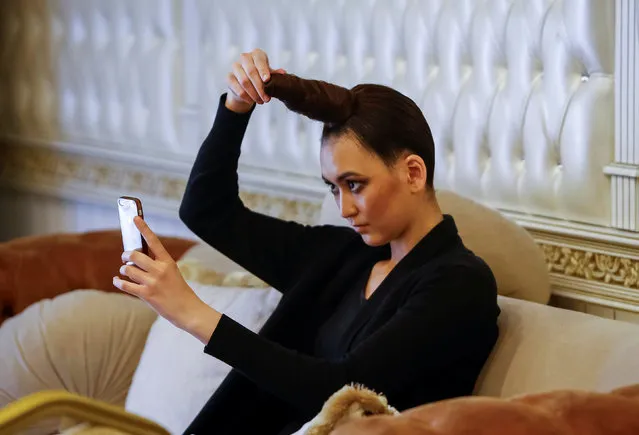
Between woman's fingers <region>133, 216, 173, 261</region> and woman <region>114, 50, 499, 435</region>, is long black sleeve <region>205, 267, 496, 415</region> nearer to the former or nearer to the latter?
woman <region>114, 50, 499, 435</region>

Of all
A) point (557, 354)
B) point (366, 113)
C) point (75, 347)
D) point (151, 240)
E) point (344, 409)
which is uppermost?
point (366, 113)

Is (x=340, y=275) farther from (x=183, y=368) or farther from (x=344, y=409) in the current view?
(x=344, y=409)

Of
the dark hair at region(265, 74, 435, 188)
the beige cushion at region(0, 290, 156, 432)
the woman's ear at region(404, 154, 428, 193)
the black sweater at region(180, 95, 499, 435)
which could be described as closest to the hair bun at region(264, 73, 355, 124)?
the dark hair at region(265, 74, 435, 188)

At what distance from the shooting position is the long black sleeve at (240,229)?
1969 millimetres

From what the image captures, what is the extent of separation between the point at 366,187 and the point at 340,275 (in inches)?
10.0

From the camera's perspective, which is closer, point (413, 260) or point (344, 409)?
point (344, 409)

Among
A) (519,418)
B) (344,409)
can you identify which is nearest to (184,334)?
(344,409)

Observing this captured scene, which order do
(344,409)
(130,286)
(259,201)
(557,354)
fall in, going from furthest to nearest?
(259,201)
(557,354)
(130,286)
(344,409)

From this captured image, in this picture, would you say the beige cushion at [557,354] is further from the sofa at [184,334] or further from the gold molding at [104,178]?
the gold molding at [104,178]

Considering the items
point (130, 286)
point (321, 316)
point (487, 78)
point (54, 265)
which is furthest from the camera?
point (54, 265)

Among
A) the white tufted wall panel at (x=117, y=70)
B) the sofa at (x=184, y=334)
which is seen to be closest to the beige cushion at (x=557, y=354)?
the sofa at (x=184, y=334)

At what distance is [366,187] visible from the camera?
5.67 ft

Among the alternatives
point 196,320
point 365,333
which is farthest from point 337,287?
point 196,320

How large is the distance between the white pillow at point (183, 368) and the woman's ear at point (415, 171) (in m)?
0.48
